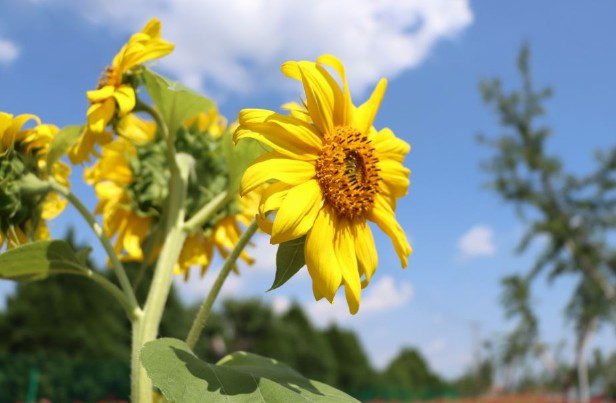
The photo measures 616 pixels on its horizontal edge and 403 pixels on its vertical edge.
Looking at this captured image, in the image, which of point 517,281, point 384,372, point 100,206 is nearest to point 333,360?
point 517,281

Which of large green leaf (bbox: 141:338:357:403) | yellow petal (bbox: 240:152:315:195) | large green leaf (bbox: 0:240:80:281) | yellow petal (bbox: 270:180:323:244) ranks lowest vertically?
large green leaf (bbox: 141:338:357:403)

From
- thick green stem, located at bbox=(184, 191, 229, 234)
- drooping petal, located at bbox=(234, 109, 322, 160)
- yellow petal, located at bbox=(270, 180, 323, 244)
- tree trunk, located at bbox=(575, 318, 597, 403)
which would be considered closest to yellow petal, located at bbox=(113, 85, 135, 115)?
thick green stem, located at bbox=(184, 191, 229, 234)

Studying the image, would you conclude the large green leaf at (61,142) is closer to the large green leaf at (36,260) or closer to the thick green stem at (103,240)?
the thick green stem at (103,240)

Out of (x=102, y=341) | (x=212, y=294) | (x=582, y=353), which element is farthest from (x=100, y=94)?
(x=582, y=353)

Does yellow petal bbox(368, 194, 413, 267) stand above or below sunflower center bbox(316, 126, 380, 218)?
below

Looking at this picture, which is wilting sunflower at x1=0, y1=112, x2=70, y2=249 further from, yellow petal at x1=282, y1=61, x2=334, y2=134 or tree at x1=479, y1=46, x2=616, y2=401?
tree at x1=479, y1=46, x2=616, y2=401

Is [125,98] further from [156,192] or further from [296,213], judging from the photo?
[296,213]

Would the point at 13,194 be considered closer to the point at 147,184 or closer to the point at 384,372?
the point at 147,184
